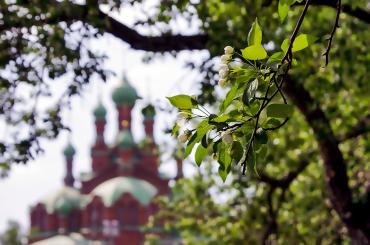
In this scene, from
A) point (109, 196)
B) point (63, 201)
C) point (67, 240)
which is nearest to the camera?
point (109, 196)

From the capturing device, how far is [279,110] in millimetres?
2861

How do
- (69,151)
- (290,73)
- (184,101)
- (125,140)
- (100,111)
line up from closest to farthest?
(184,101) < (290,73) < (125,140) < (100,111) < (69,151)

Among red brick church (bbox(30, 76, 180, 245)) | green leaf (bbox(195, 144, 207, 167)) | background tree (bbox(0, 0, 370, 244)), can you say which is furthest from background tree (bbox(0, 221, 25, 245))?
green leaf (bbox(195, 144, 207, 167))

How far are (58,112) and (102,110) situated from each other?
3439 cm

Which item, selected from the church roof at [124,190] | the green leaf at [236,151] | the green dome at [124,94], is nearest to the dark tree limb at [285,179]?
the green leaf at [236,151]

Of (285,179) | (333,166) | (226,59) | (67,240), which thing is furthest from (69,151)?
(226,59)

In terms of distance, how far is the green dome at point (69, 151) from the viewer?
44500 mm

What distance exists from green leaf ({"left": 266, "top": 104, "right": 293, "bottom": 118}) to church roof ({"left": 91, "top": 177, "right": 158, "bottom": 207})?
112ft

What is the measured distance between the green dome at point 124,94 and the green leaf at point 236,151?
3709 cm

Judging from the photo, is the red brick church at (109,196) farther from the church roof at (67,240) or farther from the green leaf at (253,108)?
the green leaf at (253,108)

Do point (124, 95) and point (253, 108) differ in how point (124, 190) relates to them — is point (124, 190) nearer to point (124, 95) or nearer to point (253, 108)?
point (124, 95)

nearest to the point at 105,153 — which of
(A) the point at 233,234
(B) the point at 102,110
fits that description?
(B) the point at 102,110

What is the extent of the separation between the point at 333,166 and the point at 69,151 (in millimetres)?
36282

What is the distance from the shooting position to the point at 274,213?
11.5 meters
